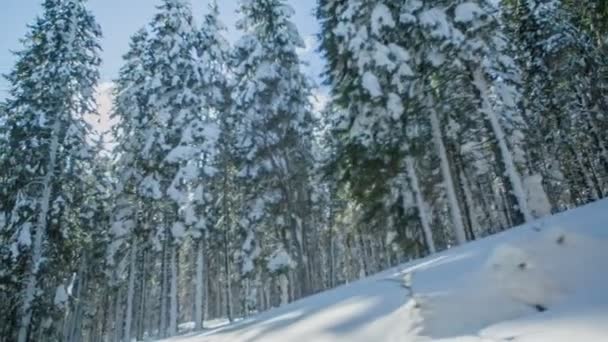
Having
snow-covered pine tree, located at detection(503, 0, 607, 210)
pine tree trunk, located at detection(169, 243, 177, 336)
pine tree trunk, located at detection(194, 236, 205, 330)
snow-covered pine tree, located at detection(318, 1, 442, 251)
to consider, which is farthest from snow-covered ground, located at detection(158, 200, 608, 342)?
snow-covered pine tree, located at detection(503, 0, 607, 210)

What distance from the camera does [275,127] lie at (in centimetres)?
2039

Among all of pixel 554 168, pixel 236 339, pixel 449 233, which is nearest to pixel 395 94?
pixel 236 339

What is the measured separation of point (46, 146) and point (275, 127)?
10.4 meters

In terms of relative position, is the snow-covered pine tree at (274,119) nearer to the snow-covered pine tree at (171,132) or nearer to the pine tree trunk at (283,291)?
the snow-covered pine tree at (171,132)

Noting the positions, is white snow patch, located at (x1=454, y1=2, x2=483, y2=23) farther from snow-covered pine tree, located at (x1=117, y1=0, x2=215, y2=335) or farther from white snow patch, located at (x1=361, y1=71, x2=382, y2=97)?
snow-covered pine tree, located at (x1=117, y1=0, x2=215, y2=335)

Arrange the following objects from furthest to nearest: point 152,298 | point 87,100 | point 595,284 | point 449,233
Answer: point 152,298 → point 449,233 → point 87,100 → point 595,284

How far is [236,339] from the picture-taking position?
683 cm

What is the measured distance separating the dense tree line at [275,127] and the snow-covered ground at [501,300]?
9.21 m

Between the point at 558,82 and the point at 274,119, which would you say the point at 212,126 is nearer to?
the point at 274,119

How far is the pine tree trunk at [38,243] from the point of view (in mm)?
16109

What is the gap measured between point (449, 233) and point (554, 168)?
11.5 meters

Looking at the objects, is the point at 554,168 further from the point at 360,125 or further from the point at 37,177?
the point at 37,177

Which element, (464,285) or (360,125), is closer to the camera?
(464,285)

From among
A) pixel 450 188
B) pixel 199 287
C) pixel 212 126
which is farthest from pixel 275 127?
pixel 450 188
